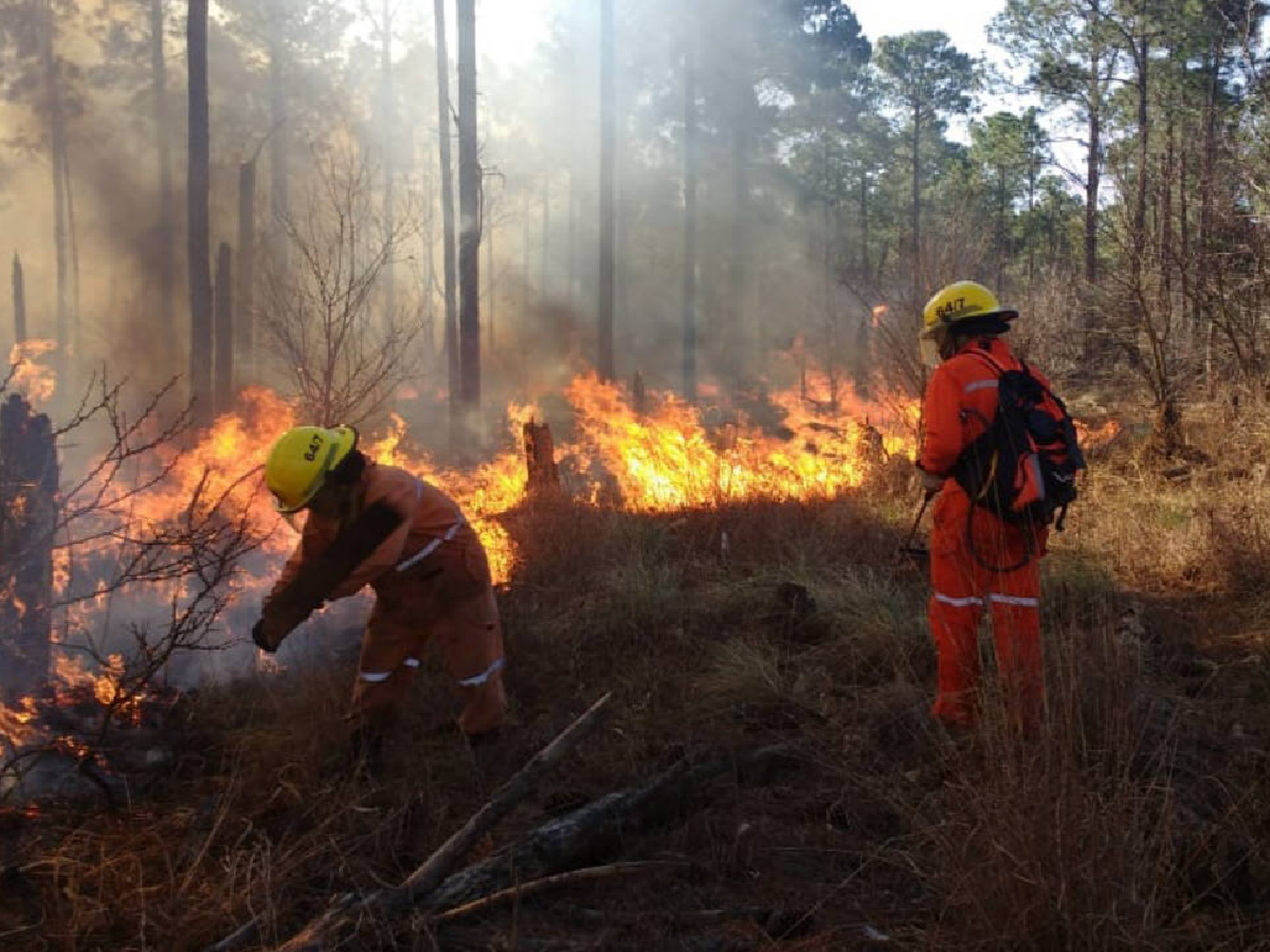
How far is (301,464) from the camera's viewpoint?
4.24m

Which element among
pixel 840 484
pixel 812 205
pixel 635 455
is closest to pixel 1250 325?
pixel 840 484

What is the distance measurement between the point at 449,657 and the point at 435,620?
0.19 m

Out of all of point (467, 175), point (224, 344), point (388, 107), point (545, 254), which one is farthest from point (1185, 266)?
point (545, 254)

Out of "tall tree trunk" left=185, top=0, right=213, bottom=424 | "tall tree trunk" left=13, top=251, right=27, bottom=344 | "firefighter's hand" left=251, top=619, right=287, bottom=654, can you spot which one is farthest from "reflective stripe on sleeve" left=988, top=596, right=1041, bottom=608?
"tall tree trunk" left=13, top=251, right=27, bottom=344

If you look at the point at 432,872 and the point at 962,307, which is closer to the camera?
the point at 432,872

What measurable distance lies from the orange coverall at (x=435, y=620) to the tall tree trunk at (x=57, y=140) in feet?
86.9

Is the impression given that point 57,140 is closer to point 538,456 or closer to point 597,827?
point 538,456

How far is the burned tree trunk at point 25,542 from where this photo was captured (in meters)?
4.86

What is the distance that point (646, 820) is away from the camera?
3725mm

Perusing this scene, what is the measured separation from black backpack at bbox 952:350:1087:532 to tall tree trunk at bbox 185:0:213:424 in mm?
12874

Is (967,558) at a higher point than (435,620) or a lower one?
higher

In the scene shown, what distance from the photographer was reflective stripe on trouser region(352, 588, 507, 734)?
481cm

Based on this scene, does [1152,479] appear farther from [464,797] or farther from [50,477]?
[50,477]

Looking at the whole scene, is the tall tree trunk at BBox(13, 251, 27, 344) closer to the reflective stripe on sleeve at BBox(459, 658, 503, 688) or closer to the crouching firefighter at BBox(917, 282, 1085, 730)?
the reflective stripe on sleeve at BBox(459, 658, 503, 688)
